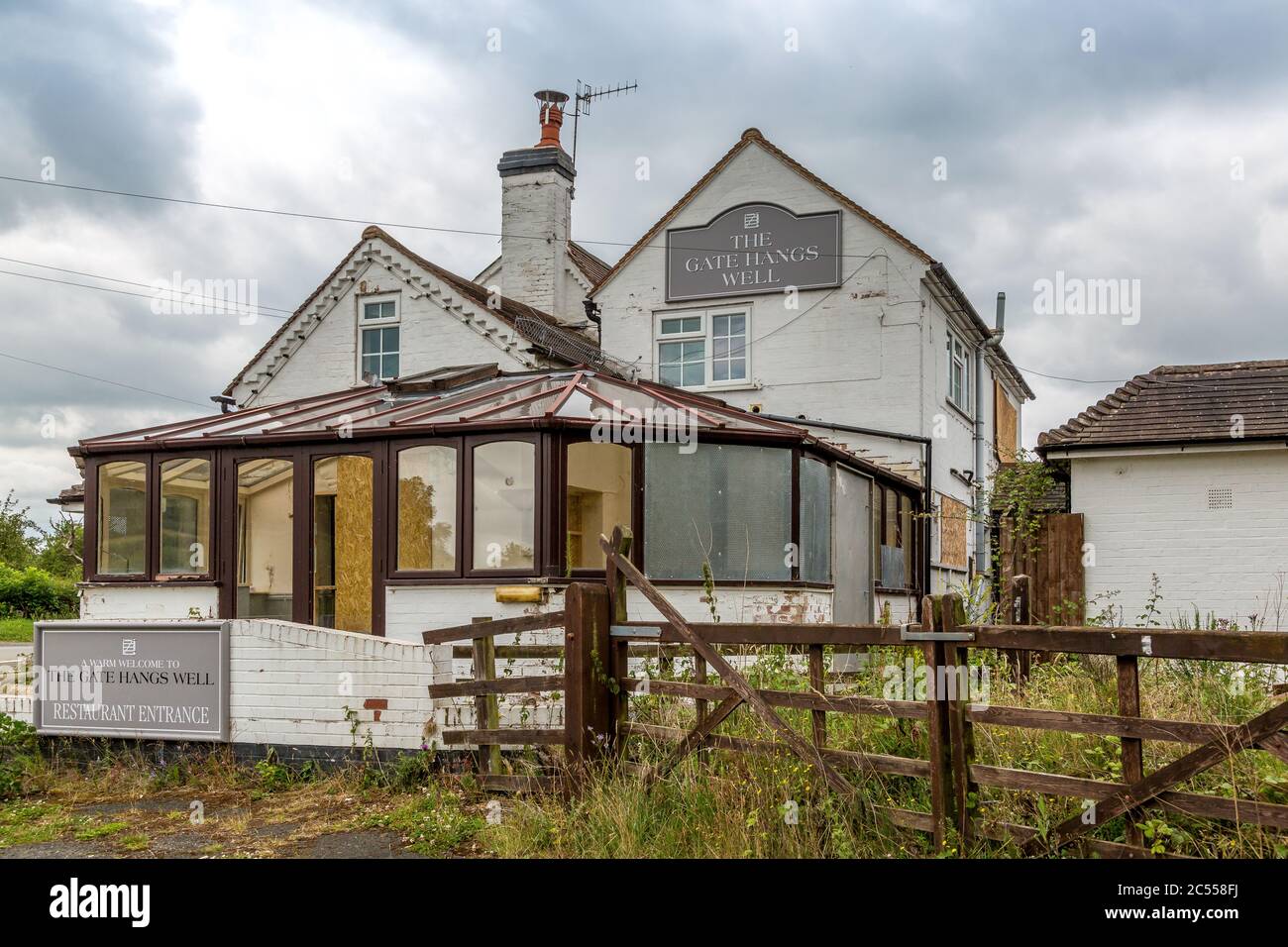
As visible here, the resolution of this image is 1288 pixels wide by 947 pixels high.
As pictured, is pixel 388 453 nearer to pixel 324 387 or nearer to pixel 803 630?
pixel 803 630

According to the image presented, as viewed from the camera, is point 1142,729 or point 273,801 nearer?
point 1142,729

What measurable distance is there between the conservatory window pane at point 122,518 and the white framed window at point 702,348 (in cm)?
976

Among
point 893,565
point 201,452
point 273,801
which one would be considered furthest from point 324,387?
point 273,801

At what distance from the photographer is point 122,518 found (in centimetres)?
1430

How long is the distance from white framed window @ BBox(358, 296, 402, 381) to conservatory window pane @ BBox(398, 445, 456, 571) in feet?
26.3

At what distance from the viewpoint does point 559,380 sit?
14.4 metres

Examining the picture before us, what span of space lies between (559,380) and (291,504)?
3387 millimetres

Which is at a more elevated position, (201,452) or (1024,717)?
(201,452)

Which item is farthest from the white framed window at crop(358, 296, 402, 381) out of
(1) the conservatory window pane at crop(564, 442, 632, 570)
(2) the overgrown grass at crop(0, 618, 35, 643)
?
(2) the overgrown grass at crop(0, 618, 35, 643)

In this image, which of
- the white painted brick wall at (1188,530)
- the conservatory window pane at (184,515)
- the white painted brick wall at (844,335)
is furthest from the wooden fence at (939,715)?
the white painted brick wall at (844,335)

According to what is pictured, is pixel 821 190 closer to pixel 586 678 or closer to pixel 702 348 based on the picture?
pixel 702 348

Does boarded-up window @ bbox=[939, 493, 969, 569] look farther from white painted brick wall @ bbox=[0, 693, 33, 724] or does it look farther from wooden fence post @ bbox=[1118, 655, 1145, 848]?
wooden fence post @ bbox=[1118, 655, 1145, 848]

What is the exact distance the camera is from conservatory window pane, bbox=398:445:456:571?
40.5 feet

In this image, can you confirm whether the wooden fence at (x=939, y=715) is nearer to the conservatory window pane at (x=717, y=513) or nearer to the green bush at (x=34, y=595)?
the conservatory window pane at (x=717, y=513)
